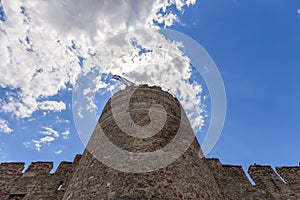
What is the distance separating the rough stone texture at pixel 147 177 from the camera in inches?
261

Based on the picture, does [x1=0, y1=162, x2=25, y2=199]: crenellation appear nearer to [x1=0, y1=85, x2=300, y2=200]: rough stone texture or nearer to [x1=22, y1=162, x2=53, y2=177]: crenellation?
[x1=0, y1=85, x2=300, y2=200]: rough stone texture

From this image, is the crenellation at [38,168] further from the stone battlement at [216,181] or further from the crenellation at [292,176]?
the crenellation at [292,176]

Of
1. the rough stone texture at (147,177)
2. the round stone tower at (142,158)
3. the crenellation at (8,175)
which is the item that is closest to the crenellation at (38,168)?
the rough stone texture at (147,177)

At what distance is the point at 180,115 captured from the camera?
10766 mm

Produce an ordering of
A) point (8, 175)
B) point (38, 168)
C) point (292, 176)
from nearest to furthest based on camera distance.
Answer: point (8, 175)
point (38, 168)
point (292, 176)

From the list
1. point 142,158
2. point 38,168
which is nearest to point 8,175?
point 38,168

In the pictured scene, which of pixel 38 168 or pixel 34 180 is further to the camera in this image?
pixel 38 168

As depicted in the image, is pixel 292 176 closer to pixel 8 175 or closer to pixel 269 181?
pixel 269 181

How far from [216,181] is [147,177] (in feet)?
17.4

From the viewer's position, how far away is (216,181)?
10648 mm

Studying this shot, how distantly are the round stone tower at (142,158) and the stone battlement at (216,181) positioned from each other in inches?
86.7

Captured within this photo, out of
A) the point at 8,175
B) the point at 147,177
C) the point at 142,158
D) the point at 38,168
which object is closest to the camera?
the point at 147,177

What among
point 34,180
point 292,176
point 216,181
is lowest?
point 216,181

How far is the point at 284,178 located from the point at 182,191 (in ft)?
27.1
